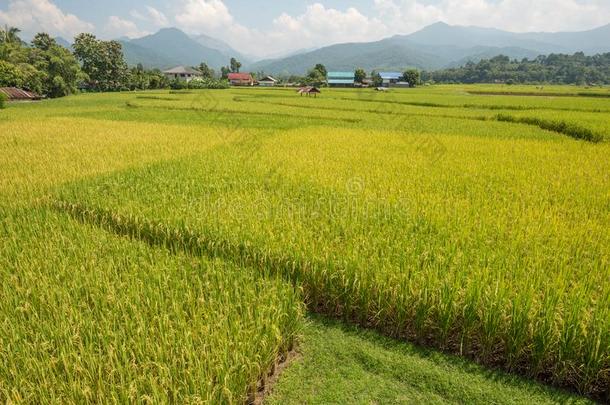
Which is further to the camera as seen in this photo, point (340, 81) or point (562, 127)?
point (340, 81)

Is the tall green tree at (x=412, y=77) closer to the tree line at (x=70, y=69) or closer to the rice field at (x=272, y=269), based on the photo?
the tree line at (x=70, y=69)

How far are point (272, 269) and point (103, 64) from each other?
2342 inches

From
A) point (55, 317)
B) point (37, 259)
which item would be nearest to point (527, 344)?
point (55, 317)

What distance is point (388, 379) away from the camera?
2926 mm

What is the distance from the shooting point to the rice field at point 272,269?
8.59 feet

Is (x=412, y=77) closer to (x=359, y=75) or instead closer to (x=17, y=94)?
(x=359, y=75)

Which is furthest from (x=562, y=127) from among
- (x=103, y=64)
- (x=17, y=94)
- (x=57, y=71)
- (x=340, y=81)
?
(x=340, y=81)

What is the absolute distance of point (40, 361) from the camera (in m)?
2.51

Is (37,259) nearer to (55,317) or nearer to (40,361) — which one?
(55,317)

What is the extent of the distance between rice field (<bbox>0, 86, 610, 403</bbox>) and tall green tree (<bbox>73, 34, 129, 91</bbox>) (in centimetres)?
5296

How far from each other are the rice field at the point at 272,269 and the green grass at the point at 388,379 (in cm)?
16

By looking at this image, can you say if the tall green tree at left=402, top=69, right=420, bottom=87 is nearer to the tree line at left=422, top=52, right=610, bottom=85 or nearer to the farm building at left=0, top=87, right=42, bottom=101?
the tree line at left=422, top=52, right=610, bottom=85

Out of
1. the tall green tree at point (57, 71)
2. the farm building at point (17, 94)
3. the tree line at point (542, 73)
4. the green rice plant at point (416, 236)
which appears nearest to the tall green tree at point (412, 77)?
the tree line at point (542, 73)

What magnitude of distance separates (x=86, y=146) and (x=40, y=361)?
30.6ft
